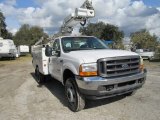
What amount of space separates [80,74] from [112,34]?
6534cm

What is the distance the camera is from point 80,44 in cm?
824

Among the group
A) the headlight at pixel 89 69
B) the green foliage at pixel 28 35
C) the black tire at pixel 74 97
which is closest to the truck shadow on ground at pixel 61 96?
the black tire at pixel 74 97

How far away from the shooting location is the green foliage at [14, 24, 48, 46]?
76738mm

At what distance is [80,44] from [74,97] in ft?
7.11

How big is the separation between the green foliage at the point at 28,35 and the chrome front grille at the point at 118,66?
7054cm

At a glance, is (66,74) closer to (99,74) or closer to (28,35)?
(99,74)

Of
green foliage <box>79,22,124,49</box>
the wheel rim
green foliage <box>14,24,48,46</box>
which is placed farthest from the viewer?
green foliage <box>14,24,48,46</box>

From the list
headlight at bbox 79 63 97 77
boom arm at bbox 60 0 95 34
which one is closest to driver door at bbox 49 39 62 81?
headlight at bbox 79 63 97 77

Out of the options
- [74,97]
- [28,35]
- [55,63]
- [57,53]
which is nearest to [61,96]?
[55,63]

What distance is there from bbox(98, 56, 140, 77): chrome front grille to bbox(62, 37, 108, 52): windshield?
182 cm

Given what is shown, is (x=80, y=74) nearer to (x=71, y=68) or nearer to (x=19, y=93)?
(x=71, y=68)

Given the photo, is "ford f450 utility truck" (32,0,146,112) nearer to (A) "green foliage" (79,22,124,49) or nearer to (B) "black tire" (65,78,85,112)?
(B) "black tire" (65,78,85,112)

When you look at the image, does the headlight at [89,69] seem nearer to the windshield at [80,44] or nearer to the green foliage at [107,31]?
the windshield at [80,44]

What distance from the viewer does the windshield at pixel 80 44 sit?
7.98m
